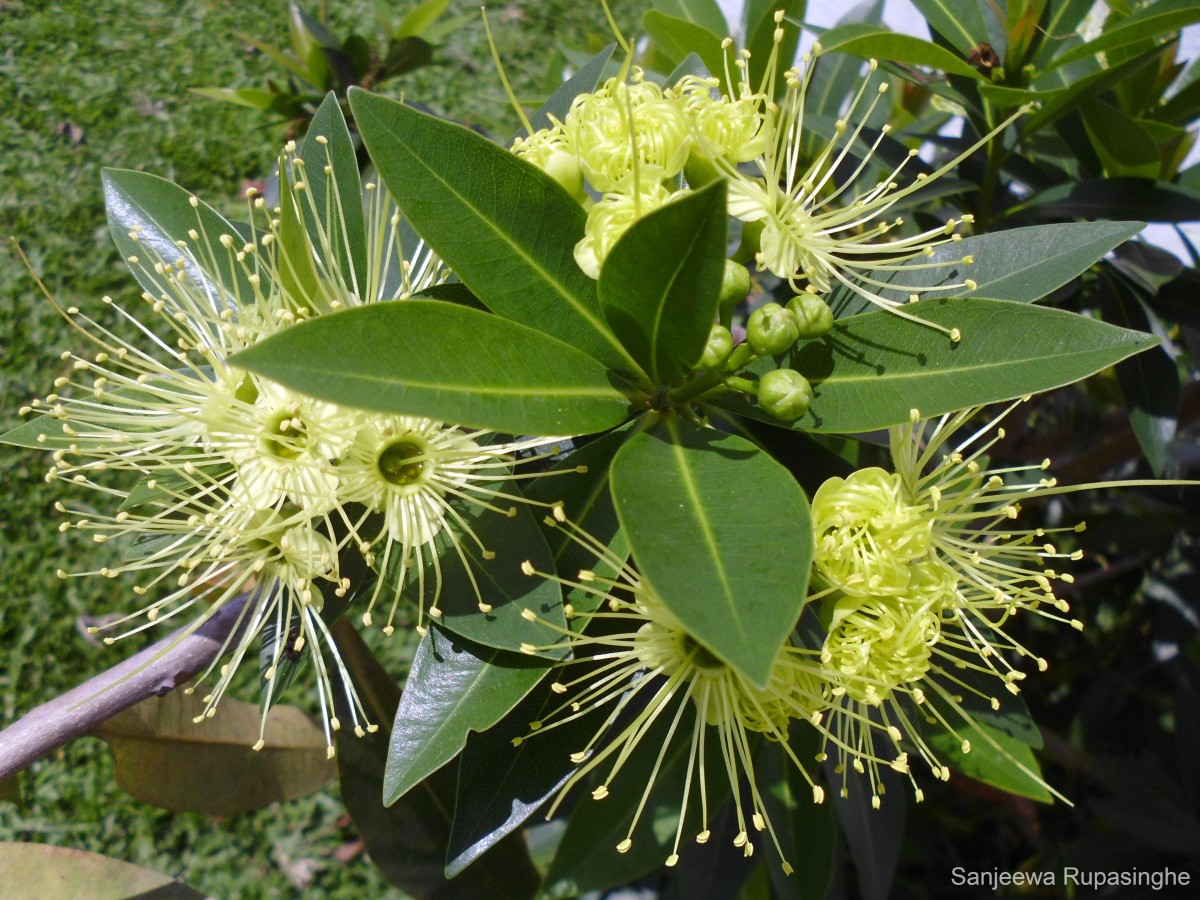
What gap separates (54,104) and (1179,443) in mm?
4769

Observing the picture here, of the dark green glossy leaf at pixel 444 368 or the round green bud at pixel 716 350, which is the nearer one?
the dark green glossy leaf at pixel 444 368

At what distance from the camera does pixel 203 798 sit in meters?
1.75

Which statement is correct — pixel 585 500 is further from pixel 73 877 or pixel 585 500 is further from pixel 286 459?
pixel 73 877

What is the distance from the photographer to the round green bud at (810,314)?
109 centimetres

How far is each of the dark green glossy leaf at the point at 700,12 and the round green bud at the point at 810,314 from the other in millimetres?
1143

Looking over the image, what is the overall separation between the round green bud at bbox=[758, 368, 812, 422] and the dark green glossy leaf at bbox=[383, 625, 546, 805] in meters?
0.41

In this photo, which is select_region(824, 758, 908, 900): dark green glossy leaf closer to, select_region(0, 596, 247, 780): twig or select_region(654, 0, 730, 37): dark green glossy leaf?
select_region(0, 596, 247, 780): twig

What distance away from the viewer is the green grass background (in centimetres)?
320

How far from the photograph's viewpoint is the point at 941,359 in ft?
3.55

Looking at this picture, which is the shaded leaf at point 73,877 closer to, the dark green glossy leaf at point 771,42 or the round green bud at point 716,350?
the round green bud at point 716,350

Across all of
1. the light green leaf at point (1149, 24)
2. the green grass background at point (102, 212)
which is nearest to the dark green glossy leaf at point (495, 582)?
the light green leaf at point (1149, 24)

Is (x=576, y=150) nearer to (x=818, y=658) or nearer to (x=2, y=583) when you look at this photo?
(x=818, y=658)

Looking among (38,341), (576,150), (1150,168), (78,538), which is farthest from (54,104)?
(1150,168)

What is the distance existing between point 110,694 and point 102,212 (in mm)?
3577
